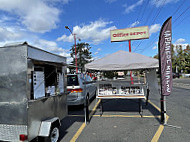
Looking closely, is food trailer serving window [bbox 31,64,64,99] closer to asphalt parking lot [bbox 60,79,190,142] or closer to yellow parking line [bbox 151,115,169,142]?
asphalt parking lot [bbox 60,79,190,142]

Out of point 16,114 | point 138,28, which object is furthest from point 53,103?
point 138,28

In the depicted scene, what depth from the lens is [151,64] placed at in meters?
5.17

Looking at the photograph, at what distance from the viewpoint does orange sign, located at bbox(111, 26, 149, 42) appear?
64.4 feet

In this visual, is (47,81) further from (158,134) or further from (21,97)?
(158,134)

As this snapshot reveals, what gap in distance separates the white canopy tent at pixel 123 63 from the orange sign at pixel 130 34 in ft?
49.4

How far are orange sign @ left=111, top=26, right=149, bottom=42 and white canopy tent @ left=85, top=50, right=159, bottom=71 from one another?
15.1 meters

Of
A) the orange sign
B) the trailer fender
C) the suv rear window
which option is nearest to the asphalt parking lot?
the trailer fender

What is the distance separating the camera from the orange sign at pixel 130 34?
1964 centimetres

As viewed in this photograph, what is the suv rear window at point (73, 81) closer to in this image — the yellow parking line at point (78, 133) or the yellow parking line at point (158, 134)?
the yellow parking line at point (78, 133)

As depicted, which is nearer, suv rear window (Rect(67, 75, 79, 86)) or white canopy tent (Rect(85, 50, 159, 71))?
white canopy tent (Rect(85, 50, 159, 71))

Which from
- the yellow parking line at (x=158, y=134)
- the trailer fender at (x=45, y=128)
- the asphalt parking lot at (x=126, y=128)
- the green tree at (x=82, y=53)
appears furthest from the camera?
the green tree at (x=82, y=53)

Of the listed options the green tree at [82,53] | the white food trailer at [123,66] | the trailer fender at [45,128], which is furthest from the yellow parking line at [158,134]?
the green tree at [82,53]

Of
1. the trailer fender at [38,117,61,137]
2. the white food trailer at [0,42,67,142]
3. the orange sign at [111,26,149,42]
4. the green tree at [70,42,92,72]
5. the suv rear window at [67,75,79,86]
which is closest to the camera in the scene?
the white food trailer at [0,42,67,142]

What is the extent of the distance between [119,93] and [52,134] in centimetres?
325
